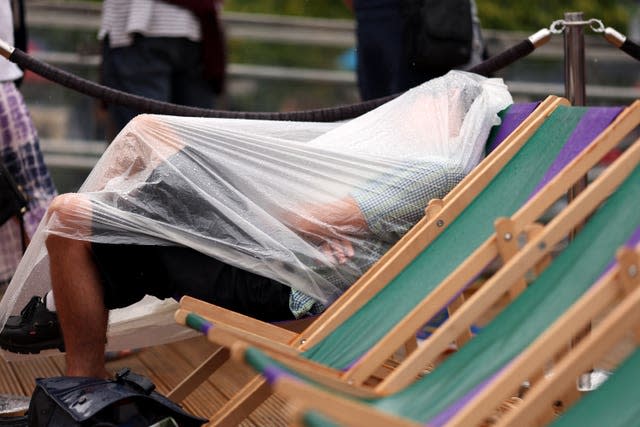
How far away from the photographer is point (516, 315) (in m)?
2.33

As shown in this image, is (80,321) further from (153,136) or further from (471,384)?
(471,384)

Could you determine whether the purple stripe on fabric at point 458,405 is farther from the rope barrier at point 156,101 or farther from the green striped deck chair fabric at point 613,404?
the rope barrier at point 156,101

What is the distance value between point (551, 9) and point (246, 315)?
14.3 m

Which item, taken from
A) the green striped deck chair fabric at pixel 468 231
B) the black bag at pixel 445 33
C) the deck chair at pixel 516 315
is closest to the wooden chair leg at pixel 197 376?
the green striped deck chair fabric at pixel 468 231

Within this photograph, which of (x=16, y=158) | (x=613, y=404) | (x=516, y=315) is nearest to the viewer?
(x=613, y=404)

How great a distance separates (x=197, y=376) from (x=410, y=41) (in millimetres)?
1693

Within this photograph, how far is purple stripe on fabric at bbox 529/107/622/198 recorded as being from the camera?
3020 mm

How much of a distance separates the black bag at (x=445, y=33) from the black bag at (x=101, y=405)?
1947mm

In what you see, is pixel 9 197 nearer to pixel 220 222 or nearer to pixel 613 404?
pixel 220 222

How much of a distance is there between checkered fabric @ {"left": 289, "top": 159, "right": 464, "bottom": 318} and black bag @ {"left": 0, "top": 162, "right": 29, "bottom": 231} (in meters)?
1.39

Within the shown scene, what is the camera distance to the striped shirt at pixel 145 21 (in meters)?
5.06

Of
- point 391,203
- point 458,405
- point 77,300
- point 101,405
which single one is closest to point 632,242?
point 458,405

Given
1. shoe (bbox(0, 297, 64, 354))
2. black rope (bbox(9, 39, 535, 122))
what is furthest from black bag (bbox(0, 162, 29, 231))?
shoe (bbox(0, 297, 64, 354))

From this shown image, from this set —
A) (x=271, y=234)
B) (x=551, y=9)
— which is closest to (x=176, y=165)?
(x=271, y=234)
